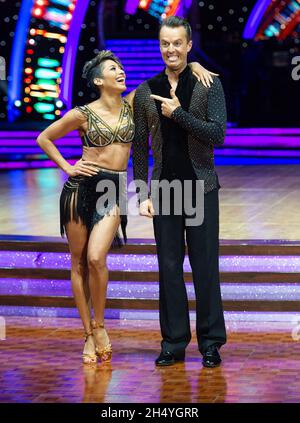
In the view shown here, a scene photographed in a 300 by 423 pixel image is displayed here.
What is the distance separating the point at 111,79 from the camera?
5.76 meters

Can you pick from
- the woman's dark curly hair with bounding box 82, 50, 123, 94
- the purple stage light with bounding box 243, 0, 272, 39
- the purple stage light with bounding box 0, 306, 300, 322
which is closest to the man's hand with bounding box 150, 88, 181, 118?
the woman's dark curly hair with bounding box 82, 50, 123, 94

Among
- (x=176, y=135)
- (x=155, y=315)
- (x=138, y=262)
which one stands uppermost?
(x=176, y=135)

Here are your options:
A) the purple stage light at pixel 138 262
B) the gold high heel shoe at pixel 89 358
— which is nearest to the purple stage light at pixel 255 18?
the purple stage light at pixel 138 262

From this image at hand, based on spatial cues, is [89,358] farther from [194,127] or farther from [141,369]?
[194,127]

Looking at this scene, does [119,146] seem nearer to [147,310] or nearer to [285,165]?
[147,310]

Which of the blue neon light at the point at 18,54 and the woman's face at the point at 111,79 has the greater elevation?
the woman's face at the point at 111,79

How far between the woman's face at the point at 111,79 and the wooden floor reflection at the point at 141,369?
1.43 m

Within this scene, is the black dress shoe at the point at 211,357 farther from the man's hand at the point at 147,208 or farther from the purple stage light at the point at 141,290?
the purple stage light at the point at 141,290

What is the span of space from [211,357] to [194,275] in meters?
0.43

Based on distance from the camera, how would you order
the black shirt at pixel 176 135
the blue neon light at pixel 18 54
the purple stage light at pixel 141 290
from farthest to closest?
the blue neon light at pixel 18 54 < the purple stage light at pixel 141 290 < the black shirt at pixel 176 135

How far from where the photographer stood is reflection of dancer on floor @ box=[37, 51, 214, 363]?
5.73 m

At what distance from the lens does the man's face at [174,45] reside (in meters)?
5.48

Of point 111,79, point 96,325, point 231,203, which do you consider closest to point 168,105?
point 111,79

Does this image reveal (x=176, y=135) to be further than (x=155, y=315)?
No
